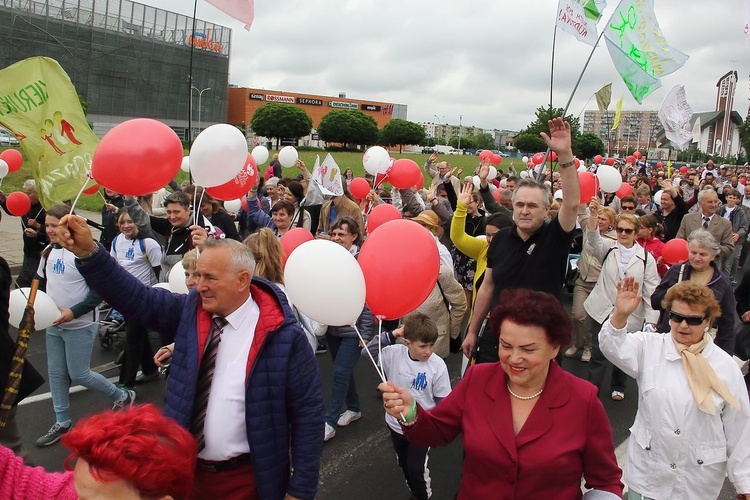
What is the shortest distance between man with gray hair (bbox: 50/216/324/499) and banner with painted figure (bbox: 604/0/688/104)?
622 cm

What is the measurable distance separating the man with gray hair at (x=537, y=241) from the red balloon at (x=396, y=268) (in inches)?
20.2

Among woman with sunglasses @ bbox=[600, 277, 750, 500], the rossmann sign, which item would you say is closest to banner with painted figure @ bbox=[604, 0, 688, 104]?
woman with sunglasses @ bbox=[600, 277, 750, 500]

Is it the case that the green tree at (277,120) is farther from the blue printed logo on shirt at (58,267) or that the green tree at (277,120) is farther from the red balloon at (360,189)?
the blue printed logo on shirt at (58,267)

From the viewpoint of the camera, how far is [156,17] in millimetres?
63469

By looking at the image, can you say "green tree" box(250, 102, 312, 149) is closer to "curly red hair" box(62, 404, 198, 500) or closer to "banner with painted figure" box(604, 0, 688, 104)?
"banner with painted figure" box(604, 0, 688, 104)

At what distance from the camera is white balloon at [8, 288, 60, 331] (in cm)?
368

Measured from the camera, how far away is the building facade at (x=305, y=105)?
91262 mm

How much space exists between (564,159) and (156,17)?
235 ft

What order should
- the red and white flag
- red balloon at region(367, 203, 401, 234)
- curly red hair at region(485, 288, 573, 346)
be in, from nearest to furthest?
curly red hair at region(485, 288, 573, 346), the red and white flag, red balloon at region(367, 203, 401, 234)

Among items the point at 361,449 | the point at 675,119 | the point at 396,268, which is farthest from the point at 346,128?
the point at 396,268

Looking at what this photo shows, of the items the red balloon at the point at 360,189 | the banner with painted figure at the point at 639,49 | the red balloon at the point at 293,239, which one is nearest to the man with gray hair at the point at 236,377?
the red balloon at the point at 293,239

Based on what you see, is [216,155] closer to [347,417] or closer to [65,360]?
[65,360]

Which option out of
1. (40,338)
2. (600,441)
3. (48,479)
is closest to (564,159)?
(600,441)

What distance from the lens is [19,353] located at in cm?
226
